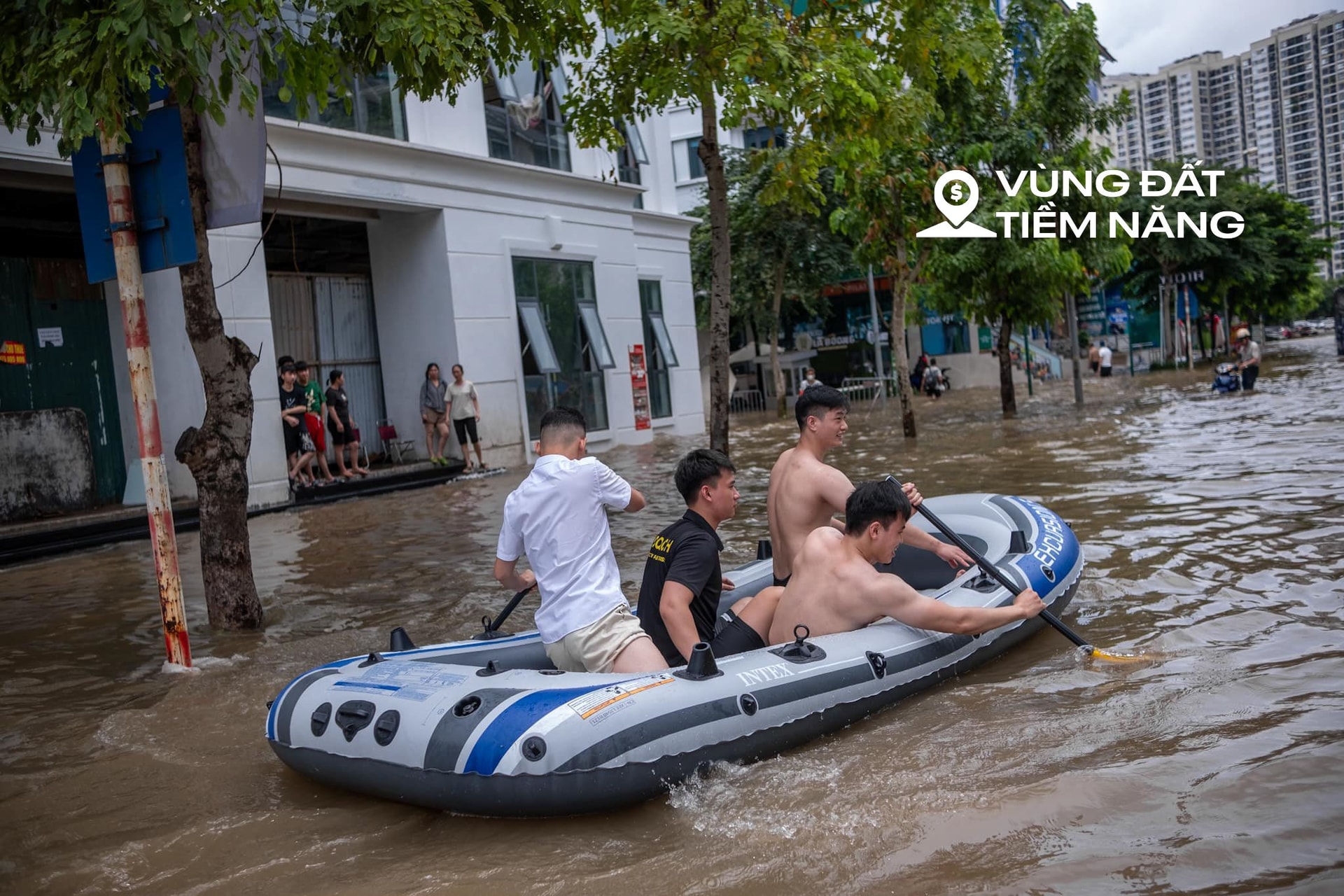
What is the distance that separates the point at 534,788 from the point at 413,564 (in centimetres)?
569

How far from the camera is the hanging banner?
20.6 metres

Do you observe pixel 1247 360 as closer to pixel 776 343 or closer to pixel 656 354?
pixel 776 343

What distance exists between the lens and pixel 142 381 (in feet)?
20.2

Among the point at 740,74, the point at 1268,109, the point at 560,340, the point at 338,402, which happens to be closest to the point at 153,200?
the point at 740,74

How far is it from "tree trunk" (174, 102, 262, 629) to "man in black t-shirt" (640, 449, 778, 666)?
341cm

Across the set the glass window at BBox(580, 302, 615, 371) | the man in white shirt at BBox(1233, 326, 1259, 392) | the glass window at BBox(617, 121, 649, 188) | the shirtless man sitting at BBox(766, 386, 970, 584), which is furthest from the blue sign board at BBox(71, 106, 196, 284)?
the man in white shirt at BBox(1233, 326, 1259, 392)

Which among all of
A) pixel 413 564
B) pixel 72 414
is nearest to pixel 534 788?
pixel 413 564

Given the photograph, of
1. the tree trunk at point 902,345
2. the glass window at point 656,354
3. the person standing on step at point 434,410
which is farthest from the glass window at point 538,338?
the tree trunk at point 902,345

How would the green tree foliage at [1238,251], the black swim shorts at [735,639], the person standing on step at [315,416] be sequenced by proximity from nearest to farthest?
1. the black swim shorts at [735,639]
2. the person standing on step at [315,416]
3. the green tree foliage at [1238,251]

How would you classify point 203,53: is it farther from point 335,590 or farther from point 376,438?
point 376,438

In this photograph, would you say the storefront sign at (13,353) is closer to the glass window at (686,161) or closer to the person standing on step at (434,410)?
the person standing on step at (434,410)

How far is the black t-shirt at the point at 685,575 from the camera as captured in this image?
4.74m

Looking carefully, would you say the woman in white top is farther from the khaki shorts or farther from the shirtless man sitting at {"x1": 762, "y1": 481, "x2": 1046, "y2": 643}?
the khaki shorts

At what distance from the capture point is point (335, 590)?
8547 millimetres
